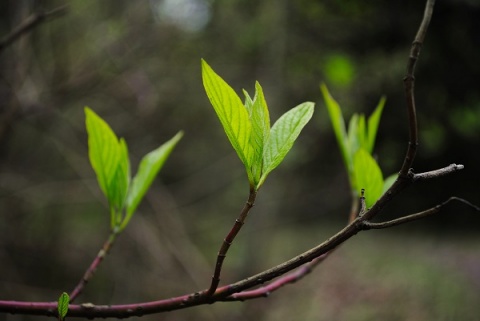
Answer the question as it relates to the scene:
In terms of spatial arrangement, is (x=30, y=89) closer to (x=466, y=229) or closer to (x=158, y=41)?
(x=158, y=41)

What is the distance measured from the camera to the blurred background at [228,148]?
2.43 m

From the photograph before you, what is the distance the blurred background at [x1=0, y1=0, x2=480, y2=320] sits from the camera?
2428 millimetres

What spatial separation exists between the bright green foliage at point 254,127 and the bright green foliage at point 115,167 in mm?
184

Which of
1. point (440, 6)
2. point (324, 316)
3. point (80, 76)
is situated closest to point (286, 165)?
point (324, 316)

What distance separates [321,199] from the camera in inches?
182

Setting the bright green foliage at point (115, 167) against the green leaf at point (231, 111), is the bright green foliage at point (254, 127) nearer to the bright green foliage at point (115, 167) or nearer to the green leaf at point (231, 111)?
the green leaf at point (231, 111)

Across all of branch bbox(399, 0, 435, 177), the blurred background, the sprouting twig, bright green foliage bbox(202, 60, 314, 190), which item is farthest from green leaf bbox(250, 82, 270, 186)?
the blurred background

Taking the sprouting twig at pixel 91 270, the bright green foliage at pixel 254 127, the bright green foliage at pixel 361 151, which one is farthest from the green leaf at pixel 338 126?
the sprouting twig at pixel 91 270

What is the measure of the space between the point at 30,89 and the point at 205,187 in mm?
2671

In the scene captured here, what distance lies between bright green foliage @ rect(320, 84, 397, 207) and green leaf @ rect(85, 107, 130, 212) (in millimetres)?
270

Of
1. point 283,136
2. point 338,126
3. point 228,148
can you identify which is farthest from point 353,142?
point 228,148

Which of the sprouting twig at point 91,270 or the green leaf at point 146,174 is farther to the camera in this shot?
the green leaf at point 146,174

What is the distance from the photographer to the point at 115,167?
23.2 inches

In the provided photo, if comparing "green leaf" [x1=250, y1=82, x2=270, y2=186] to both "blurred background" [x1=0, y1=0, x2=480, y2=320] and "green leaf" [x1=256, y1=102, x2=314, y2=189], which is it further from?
"blurred background" [x1=0, y1=0, x2=480, y2=320]
